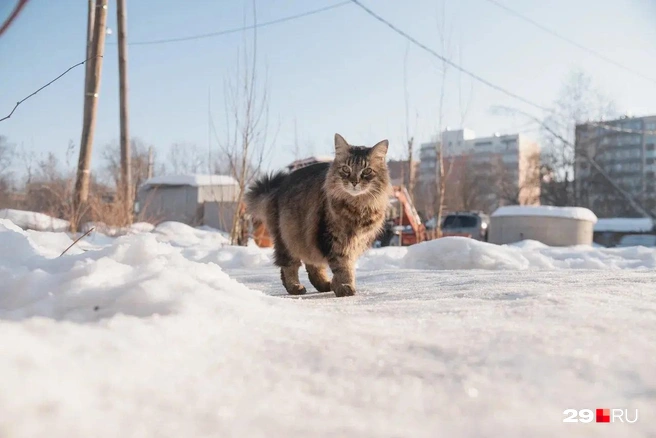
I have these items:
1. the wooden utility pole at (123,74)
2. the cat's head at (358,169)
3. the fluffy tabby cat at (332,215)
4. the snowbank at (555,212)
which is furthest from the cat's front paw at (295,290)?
the snowbank at (555,212)

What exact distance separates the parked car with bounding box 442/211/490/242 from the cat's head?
1364 cm

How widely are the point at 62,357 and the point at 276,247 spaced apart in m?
2.70

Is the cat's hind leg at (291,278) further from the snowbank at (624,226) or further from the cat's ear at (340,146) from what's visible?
the snowbank at (624,226)

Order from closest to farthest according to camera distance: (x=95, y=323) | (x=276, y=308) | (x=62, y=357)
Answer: (x=62, y=357)
(x=95, y=323)
(x=276, y=308)

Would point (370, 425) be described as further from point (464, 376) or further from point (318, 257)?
point (318, 257)

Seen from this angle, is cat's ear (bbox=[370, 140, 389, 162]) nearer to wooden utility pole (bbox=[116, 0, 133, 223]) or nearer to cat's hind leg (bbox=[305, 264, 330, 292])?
cat's hind leg (bbox=[305, 264, 330, 292])

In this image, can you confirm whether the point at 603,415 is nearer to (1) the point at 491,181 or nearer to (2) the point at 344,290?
(2) the point at 344,290

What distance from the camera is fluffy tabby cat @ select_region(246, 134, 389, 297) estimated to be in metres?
3.17

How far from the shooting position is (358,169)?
3.31 metres

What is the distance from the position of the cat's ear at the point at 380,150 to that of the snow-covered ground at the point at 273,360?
1.87m

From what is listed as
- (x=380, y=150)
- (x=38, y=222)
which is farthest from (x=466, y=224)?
(x=380, y=150)

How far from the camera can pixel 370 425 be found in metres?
0.91

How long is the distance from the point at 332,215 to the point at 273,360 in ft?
6.80

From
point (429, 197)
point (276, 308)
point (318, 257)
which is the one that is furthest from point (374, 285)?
point (429, 197)
